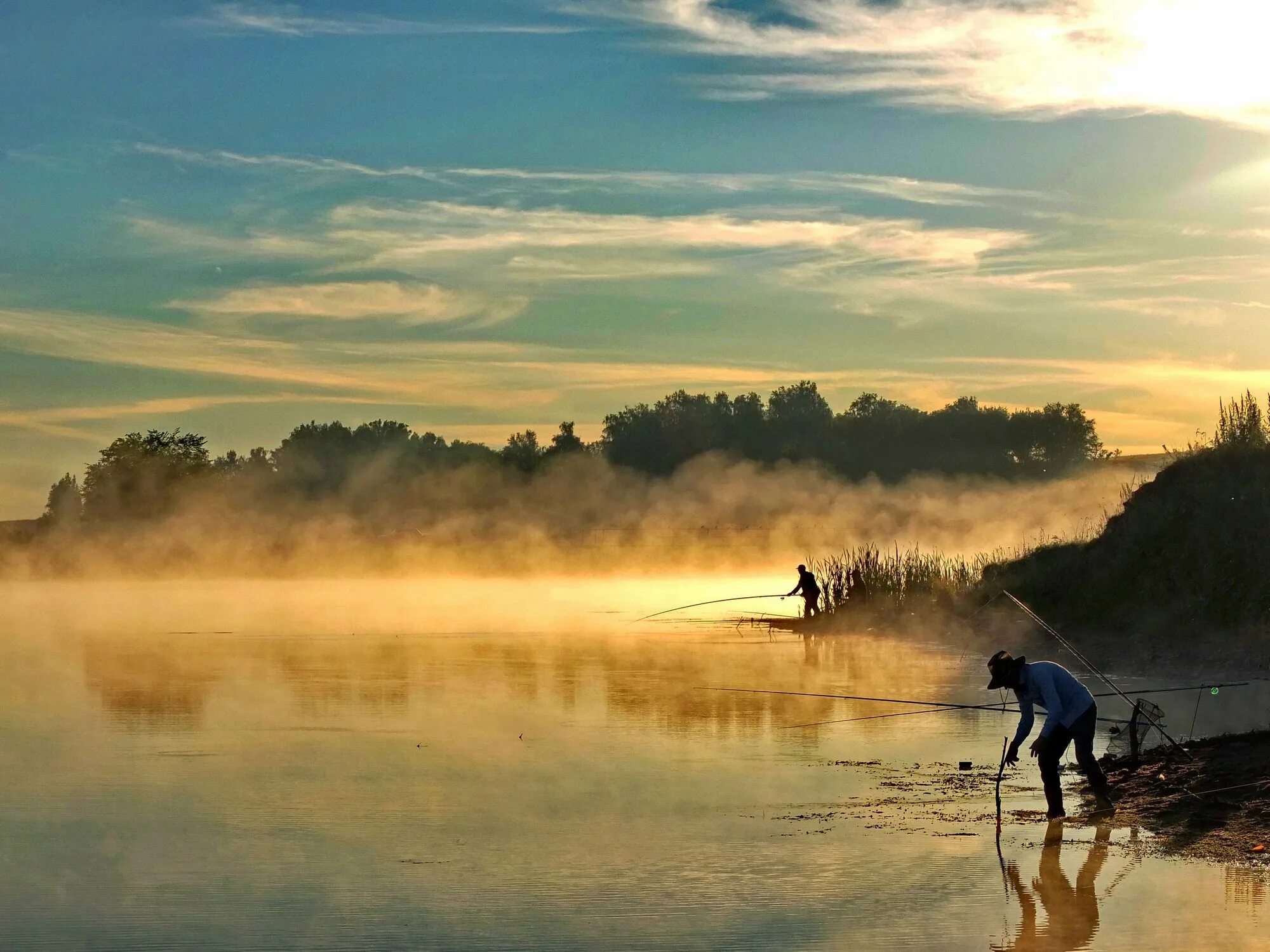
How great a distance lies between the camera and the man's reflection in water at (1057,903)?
9.81 meters

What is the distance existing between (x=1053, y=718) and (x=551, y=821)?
170 inches

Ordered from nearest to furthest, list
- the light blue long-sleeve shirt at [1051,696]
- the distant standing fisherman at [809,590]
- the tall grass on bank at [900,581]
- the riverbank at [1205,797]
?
the riverbank at [1205,797], the light blue long-sleeve shirt at [1051,696], the distant standing fisherman at [809,590], the tall grass on bank at [900,581]

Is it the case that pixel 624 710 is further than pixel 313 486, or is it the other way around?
pixel 313 486

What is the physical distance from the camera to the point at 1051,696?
527 inches

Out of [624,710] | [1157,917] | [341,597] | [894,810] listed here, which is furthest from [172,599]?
[1157,917]

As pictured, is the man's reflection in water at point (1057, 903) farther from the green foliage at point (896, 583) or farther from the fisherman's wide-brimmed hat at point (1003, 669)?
the green foliage at point (896, 583)

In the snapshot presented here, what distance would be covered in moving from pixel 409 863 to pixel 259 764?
5.12 metres

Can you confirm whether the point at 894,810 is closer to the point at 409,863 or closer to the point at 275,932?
the point at 409,863

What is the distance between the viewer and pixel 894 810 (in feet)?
45.8

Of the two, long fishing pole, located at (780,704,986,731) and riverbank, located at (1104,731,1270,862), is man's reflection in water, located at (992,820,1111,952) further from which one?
long fishing pole, located at (780,704,986,731)

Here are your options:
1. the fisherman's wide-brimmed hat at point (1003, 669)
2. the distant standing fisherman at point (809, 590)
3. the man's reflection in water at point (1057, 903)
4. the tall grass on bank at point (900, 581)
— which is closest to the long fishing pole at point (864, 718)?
the fisherman's wide-brimmed hat at point (1003, 669)

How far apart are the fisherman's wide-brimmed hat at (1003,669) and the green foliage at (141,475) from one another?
3870 inches

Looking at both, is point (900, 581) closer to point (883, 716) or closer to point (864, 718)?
point (883, 716)

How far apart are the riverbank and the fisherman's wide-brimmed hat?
1.47 metres
